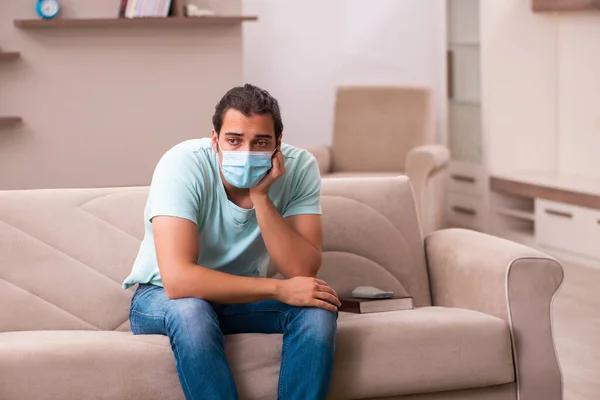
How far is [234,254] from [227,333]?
204 mm

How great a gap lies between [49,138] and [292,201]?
3.12m

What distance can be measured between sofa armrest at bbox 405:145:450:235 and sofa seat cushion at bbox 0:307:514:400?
2743 mm

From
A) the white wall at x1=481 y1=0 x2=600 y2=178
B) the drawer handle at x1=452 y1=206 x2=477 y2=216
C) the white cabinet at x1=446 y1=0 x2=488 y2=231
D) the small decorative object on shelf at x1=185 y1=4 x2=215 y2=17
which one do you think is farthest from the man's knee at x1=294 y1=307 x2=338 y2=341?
the drawer handle at x1=452 y1=206 x2=477 y2=216

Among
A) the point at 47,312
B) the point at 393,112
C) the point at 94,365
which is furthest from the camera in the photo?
the point at 393,112

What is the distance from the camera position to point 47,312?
2646 mm

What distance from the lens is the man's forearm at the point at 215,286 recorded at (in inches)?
91.1

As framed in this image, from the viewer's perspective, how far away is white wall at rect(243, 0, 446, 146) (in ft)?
21.2

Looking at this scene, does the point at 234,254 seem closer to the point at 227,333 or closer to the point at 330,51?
the point at 227,333

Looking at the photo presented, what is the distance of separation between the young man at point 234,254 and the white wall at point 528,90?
352cm

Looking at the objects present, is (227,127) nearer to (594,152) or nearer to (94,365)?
(94,365)

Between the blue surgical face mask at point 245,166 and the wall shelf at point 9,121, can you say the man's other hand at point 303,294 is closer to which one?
the blue surgical face mask at point 245,166

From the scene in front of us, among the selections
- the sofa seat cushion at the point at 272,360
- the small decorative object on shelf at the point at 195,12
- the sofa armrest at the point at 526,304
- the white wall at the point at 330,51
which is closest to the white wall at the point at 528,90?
the white wall at the point at 330,51

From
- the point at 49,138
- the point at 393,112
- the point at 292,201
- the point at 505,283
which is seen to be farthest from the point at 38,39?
the point at 505,283

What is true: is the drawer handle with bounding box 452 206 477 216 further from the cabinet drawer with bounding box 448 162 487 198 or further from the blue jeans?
the blue jeans
